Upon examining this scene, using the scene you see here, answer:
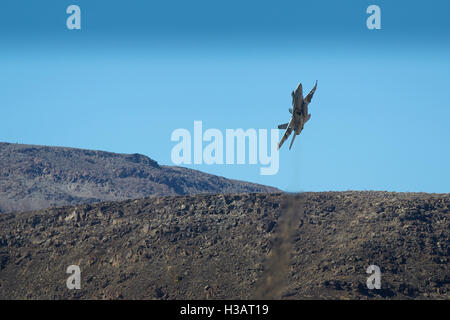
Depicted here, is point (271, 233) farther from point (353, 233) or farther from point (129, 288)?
point (129, 288)

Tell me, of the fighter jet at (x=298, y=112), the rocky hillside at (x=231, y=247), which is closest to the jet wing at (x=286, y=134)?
the fighter jet at (x=298, y=112)

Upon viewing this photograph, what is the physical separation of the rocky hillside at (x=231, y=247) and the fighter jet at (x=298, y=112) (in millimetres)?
15724

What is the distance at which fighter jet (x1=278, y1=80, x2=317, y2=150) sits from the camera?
249ft

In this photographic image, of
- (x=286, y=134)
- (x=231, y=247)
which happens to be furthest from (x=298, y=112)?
(x=231, y=247)

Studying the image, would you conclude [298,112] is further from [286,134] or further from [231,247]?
[231,247]

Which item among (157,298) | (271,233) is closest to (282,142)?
(157,298)

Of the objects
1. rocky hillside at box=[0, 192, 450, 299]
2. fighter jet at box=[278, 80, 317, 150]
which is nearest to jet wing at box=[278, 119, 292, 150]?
fighter jet at box=[278, 80, 317, 150]

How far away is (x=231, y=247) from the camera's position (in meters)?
120

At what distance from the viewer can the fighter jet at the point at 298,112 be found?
7581cm

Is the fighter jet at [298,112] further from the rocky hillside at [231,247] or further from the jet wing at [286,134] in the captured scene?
the rocky hillside at [231,247]

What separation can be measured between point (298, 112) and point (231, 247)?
47619 mm

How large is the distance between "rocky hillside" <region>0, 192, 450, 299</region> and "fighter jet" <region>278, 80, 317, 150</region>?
15724mm

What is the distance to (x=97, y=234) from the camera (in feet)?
437
